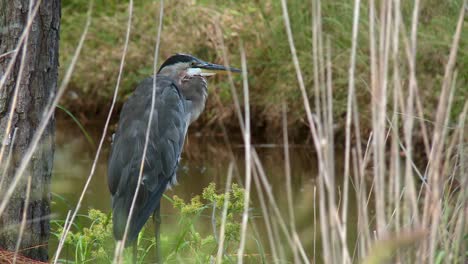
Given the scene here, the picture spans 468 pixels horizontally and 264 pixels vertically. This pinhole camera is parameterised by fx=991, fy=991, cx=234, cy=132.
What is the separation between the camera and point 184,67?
177 inches

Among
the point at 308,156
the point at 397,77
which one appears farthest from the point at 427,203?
the point at 308,156

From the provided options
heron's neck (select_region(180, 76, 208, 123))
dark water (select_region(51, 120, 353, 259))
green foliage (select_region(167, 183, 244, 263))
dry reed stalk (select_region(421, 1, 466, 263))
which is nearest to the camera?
dry reed stalk (select_region(421, 1, 466, 263))

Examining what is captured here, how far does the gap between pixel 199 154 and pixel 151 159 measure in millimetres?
2877

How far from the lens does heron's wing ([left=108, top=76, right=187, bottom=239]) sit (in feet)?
11.8

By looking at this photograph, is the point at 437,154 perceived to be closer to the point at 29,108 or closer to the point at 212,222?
the point at 212,222

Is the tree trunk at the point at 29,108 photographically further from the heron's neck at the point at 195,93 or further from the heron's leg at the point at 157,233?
the heron's neck at the point at 195,93

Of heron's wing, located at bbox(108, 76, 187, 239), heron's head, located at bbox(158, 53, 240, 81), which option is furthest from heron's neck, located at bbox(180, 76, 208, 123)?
heron's wing, located at bbox(108, 76, 187, 239)

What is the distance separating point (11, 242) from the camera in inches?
128

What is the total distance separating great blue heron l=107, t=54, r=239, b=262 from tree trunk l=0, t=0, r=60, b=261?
280 mm

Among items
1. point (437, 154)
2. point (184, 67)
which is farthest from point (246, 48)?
point (437, 154)

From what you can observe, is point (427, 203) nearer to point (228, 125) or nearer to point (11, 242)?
point (11, 242)

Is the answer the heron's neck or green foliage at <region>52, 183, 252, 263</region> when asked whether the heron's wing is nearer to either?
green foliage at <region>52, 183, 252, 263</region>

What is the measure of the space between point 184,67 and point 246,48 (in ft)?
9.18

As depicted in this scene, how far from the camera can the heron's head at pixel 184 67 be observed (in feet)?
14.7
